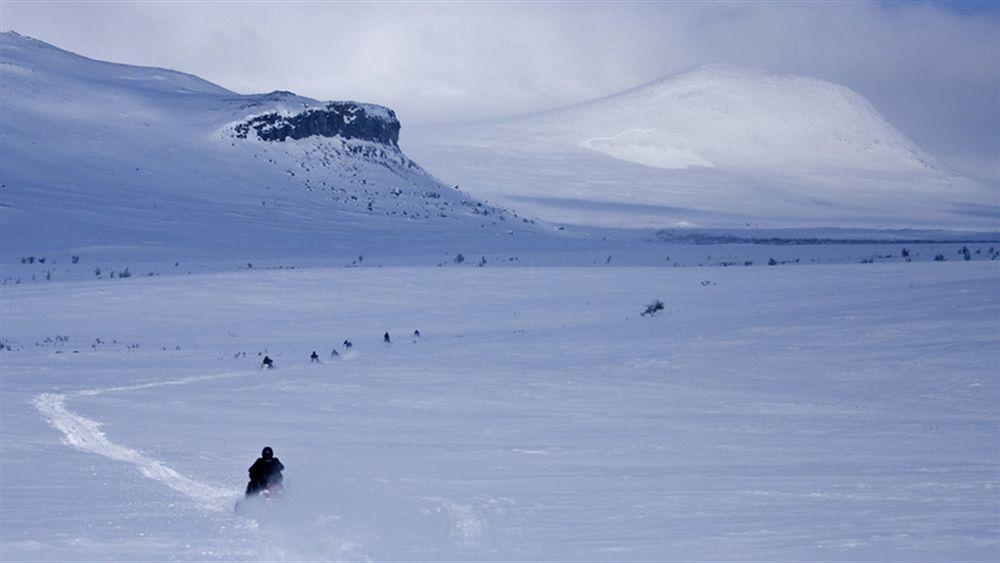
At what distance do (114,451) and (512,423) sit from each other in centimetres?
519

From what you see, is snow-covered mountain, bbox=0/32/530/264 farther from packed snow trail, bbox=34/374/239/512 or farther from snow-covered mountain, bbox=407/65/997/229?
packed snow trail, bbox=34/374/239/512

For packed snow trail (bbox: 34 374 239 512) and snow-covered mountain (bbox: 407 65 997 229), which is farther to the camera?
snow-covered mountain (bbox: 407 65 997 229)

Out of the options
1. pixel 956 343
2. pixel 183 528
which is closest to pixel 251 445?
pixel 183 528

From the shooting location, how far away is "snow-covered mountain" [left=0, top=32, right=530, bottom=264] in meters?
66.1

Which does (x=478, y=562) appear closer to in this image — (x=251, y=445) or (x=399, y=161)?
(x=251, y=445)

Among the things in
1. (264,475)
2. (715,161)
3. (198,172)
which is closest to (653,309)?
(264,475)

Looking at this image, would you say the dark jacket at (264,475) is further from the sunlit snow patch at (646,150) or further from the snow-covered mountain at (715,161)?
the sunlit snow patch at (646,150)

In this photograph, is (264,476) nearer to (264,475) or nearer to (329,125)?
(264,475)

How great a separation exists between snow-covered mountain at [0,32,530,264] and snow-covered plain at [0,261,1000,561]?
91.1ft

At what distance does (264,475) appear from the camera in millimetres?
12711

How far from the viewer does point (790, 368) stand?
24.5 m

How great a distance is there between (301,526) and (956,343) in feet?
53.5

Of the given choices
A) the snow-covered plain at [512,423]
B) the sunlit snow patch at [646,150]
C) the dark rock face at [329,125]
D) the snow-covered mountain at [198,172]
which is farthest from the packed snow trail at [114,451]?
the sunlit snow patch at [646,150]

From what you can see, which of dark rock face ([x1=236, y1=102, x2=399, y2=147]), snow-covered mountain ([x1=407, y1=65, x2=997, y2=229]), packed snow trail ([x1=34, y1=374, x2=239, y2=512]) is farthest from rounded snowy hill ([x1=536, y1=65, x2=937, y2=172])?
packed snow trail ([x1=34, y1=374, x2=239, y2=512])
